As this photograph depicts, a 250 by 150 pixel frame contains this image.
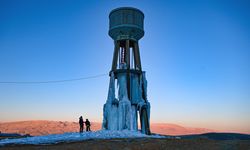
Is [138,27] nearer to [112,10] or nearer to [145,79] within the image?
[112,10]

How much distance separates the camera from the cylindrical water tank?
4000cm

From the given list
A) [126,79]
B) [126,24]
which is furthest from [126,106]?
[126,24]

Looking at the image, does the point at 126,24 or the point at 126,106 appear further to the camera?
the point at 126,24

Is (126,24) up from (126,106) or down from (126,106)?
up

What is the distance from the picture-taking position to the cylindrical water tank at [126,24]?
1575 inches

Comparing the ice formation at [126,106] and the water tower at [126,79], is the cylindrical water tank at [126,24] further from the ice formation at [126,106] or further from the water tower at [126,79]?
the ice formation at [126,106]

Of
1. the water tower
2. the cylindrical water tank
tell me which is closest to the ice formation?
the water tower

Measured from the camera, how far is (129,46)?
4125 centimetres

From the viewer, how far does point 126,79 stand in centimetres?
3869

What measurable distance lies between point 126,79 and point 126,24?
25.0 ft

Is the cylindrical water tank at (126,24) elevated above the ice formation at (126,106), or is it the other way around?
the cylindrical water tank at (126,24)

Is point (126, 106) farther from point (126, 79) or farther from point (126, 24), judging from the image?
point (126, 24)

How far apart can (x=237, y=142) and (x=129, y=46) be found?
2405cm

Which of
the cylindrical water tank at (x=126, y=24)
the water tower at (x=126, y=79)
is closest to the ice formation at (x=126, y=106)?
the water tower at (x=126, y=79)
